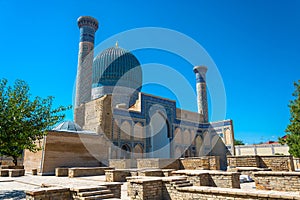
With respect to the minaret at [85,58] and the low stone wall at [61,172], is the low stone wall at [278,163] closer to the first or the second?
the low stone wall at [61,172]

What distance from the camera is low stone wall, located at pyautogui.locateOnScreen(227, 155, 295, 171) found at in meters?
9.77

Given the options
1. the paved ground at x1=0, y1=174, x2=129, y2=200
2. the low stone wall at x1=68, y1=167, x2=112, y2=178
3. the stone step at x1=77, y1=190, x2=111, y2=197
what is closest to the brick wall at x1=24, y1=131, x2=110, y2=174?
the low stone wall at x1=68, y1=167, x2=112, y2=178

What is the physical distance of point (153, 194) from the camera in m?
5.58

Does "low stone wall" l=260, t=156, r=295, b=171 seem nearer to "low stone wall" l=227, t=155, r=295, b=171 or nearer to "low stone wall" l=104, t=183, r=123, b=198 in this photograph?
"low stone wall" l=227, t=155, r=295, b=171

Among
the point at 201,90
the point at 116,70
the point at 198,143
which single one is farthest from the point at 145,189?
the point at 201,90

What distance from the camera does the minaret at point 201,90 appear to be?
107 feet

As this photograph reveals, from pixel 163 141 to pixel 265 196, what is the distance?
21.0m

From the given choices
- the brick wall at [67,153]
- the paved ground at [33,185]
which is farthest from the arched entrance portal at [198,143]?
the paved ground at [33,185]

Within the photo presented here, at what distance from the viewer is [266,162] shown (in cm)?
1046

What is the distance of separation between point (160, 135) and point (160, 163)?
12.0 meters

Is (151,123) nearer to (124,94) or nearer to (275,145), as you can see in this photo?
(124,94)

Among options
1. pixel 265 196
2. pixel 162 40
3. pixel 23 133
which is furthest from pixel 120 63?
pixel 265 196

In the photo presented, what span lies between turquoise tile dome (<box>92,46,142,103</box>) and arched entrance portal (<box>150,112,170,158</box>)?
548 cm

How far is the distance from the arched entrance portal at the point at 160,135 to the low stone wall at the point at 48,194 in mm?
18655
